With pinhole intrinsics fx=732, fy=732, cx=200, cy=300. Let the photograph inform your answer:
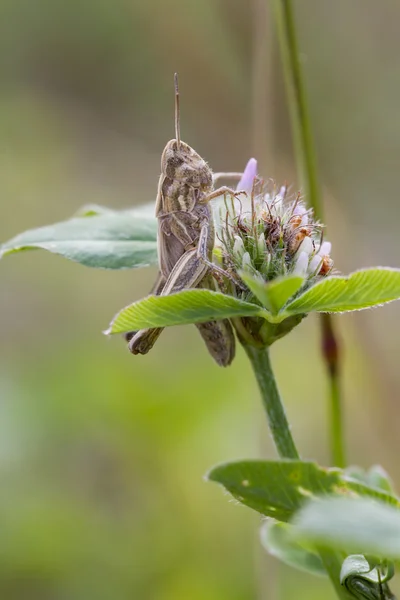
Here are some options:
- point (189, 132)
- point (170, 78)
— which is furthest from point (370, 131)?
point (170, 78)

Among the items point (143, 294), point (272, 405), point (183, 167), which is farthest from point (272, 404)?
point (143, 294)

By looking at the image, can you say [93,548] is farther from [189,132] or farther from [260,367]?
Result: [189,132]

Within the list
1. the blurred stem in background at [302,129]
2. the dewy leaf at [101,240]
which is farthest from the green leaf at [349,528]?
the blurred stem in background at [302,129]

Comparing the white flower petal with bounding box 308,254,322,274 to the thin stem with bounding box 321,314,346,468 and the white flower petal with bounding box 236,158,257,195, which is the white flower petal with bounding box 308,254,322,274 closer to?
the white flower petal with bounding box 236,158,257,195

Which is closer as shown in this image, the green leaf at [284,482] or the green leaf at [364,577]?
the green leaf at [284,482]

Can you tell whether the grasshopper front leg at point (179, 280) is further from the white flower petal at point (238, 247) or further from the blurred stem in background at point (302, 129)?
the blurred stem in background at point (302, 129)

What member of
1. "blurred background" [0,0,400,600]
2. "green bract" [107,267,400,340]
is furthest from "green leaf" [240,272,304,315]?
"blurred background" [0,0,400,600]

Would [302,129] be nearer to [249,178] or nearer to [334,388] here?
[249,178]
